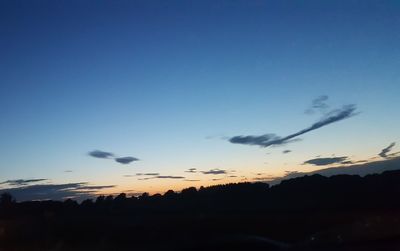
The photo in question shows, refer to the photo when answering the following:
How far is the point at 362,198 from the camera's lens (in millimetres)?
53469

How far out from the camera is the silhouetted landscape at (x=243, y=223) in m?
8.21

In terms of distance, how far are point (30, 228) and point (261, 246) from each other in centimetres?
2982

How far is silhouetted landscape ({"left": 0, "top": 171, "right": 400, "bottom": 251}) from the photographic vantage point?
8.21 m

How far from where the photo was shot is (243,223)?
39.0m

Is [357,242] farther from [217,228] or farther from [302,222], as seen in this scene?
[302,222]

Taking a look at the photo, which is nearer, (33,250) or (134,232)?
(33,250)

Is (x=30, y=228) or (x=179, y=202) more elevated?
(x=179, y=202)

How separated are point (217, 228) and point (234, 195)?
1379 inches

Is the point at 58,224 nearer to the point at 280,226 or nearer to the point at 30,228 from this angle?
the point at 30,228

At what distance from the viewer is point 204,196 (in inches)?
2849

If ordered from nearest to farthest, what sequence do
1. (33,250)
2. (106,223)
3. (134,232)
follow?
(33,250) → (134,232) → (106,223)

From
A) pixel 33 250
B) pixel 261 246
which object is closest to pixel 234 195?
pixel 33 250

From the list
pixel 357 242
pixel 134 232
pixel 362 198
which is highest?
pixel 362 198

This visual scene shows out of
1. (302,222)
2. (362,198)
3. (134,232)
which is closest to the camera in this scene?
(134,232)
